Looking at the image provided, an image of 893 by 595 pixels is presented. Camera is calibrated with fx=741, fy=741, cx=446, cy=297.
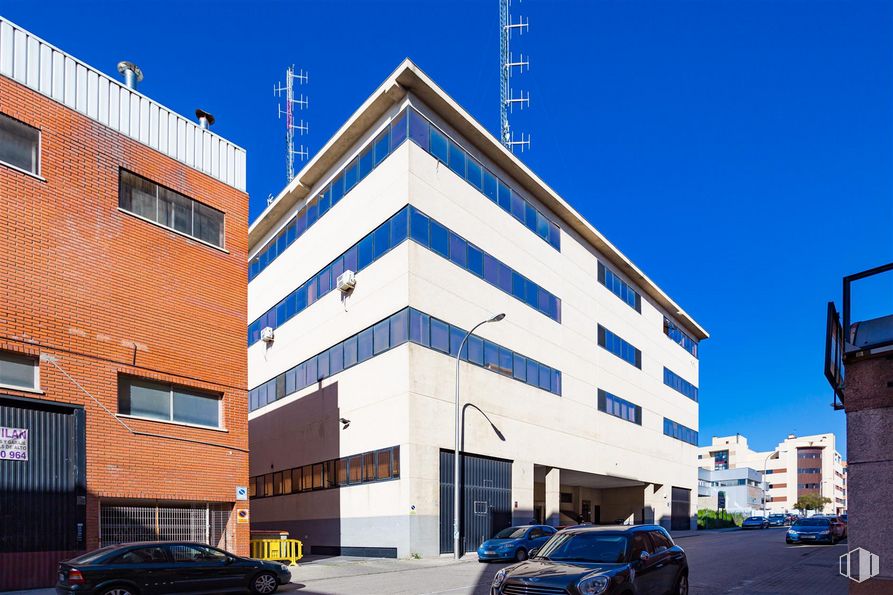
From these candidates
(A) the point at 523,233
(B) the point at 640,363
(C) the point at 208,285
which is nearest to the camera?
(C) the point at 208,285

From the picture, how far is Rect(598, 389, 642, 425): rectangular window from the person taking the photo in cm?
4162

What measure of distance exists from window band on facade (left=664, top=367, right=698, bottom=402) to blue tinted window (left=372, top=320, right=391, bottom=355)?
30.6m

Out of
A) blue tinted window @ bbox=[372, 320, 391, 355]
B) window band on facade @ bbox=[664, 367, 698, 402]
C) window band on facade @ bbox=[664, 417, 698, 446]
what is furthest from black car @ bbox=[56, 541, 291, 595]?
window band on facade @ bbox=[664, 367, 698, 402]

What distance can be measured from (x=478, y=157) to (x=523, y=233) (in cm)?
469

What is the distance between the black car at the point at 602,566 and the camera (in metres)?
9.74

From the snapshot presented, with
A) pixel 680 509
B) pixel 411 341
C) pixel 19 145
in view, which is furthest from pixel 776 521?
pixel 19 145

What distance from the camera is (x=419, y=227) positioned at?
28.1 m

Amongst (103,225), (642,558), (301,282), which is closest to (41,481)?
(103,225)

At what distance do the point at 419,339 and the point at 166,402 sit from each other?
34.4 feet

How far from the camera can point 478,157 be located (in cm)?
3256

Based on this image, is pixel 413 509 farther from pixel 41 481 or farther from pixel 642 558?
pixel 642 558

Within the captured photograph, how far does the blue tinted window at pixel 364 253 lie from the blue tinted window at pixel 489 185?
588 cm

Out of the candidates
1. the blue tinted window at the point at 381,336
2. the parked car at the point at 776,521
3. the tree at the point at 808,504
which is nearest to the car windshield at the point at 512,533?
the blue tinted window at the point at 381,336

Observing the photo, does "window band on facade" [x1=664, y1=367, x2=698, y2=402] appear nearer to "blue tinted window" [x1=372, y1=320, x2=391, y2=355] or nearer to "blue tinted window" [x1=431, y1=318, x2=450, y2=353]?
"blue tinted window" [x1=431, y1=318, x2=450, y2=353]
